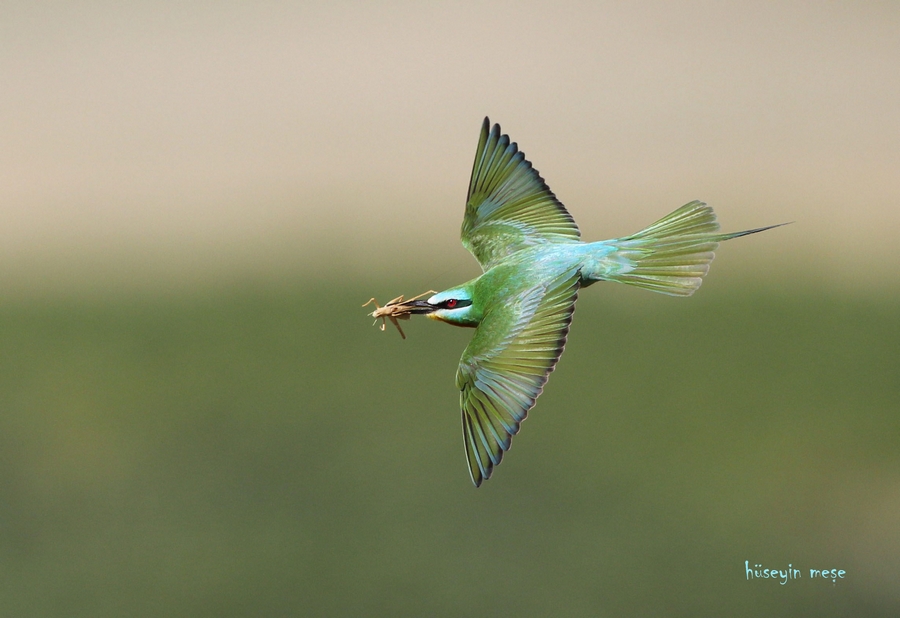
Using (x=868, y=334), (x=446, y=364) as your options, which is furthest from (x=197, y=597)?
(x=868, y=334)

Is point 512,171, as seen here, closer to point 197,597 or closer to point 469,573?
point 469,573

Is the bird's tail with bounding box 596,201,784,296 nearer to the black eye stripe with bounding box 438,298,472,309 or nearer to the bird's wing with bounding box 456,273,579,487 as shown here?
the bird's wing with bounding box 456,273,579,487

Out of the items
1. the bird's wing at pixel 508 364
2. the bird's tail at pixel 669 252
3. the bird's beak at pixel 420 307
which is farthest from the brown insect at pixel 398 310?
the bird's tail at pixel 669 252

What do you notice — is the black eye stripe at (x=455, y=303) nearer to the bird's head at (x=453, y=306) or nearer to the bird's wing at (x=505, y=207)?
the bird's head at (x=453, y=306)

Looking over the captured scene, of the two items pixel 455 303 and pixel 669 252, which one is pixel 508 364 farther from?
pixel 669 252

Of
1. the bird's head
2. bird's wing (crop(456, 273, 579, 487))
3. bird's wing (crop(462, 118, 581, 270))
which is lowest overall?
bird's wing (crop(456, 273, 579, 487))

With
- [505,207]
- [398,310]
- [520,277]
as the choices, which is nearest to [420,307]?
[398,310]

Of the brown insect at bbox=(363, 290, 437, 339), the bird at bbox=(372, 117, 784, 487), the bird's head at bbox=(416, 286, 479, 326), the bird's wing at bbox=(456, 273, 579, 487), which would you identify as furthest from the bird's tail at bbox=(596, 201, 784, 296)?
the brown insect at bbox=(363, 290, 437, 339)
